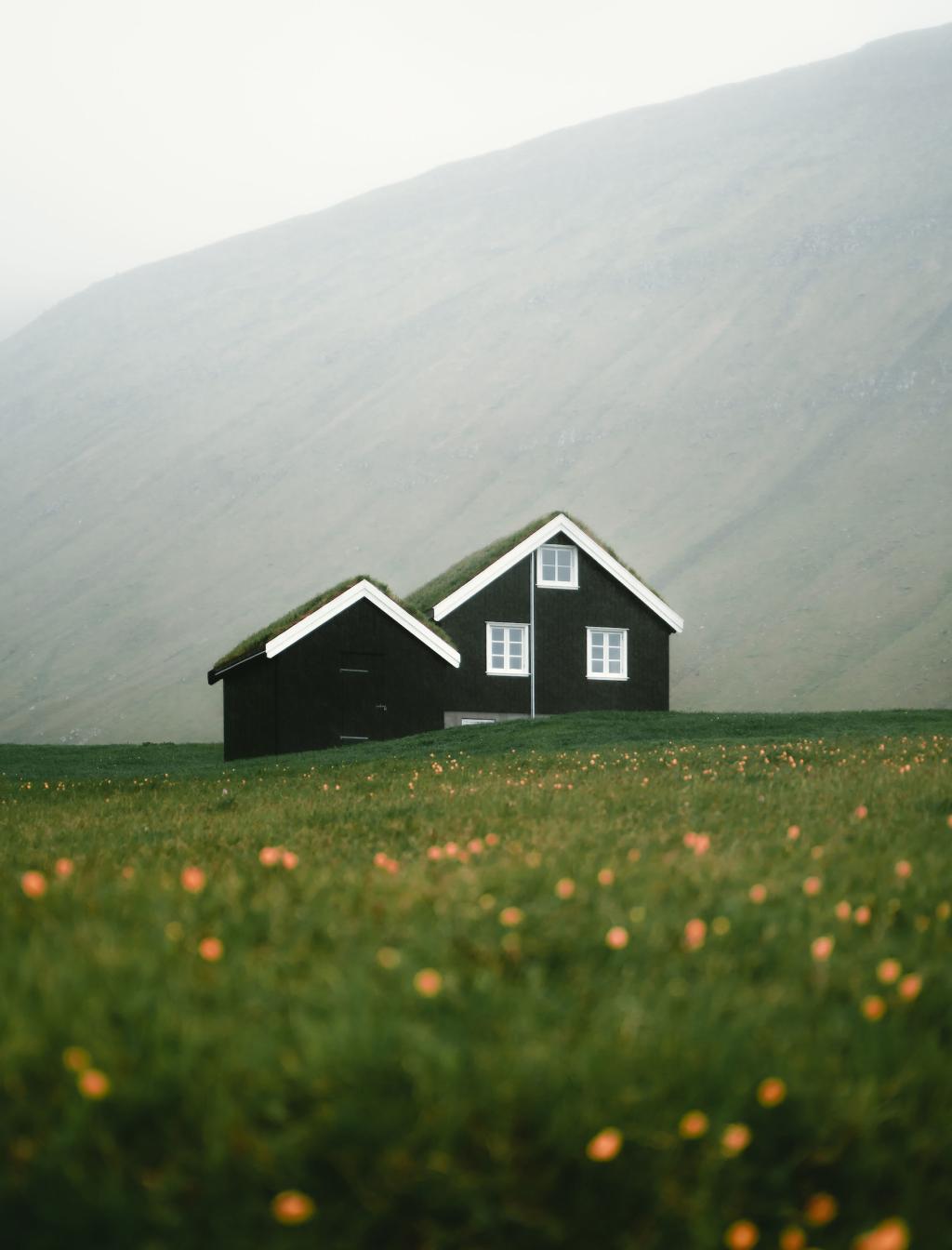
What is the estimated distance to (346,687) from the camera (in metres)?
40.3

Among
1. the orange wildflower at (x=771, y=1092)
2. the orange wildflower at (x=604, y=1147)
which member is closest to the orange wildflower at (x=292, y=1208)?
the orange wildflower at (x=604, y=1147)

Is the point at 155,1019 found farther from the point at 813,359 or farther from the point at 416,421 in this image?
the point at 416,421

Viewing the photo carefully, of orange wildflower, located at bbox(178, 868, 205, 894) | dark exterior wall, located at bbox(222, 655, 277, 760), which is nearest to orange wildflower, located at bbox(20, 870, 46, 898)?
orange wildflower, located at bbox(178, 868, 205, 894)

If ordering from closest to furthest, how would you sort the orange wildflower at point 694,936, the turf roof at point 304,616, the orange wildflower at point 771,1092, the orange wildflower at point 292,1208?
the orange wildflower at point 292,1208, the orange wildflower at point 771,1092, the orange wildflower at point 694,936, the turf roof at point 304,616

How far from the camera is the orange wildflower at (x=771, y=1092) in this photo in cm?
414

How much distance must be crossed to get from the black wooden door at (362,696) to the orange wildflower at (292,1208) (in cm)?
3660

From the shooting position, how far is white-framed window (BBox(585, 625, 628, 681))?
4644 cm

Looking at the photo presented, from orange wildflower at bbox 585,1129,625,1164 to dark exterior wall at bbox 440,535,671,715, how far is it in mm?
40813

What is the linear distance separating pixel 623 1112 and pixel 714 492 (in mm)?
145175

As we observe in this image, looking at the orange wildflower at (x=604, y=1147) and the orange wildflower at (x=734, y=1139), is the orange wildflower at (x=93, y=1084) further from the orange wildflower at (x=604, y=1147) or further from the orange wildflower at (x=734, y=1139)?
the orange wildflower at (x=734, y=1139)

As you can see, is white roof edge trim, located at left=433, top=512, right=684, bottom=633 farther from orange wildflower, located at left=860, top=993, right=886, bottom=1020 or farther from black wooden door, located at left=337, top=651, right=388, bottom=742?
orange wildflower, located at left=860, top=993, right=886, bottom=1020

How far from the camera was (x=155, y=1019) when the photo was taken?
4398mm

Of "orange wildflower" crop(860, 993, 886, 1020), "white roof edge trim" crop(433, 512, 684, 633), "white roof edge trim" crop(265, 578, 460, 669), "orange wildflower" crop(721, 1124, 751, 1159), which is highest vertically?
"white roof edge trim" crop(433, 512, 684, 633)

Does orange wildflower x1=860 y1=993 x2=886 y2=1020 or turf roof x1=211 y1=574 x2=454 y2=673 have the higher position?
turf roof x1=211 y1=574 x2=454 y2=673
